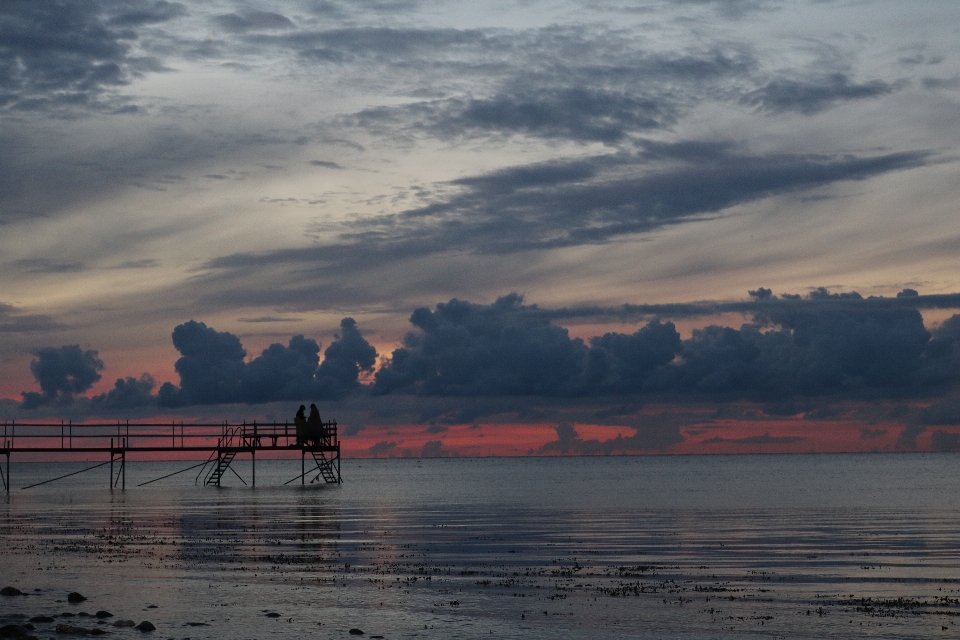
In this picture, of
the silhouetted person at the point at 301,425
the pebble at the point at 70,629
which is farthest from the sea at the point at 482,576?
the silhouetted person at the point at 301,425

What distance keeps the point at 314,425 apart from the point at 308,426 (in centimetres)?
61

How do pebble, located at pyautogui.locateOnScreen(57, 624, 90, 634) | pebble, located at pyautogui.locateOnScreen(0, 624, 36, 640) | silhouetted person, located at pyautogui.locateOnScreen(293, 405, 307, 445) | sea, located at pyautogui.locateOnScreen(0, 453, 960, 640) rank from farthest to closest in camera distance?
silhouetted person, located at pyautogui.locateOnScreen(293, 405, 307, 445) < sea, located at pyautogui.locateOnScreen(0, 453, 960, 640) < pebble, located at pyautogui.locateOnScreen(57, 624, 90, 634) < pebble, located at pyautogui.locateOnScreen(0, 624, 36, 640)

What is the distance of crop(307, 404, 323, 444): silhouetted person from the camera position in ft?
275

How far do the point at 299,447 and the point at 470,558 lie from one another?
53.3 metres

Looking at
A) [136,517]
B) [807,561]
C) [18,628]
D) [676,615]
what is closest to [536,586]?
[676,615]

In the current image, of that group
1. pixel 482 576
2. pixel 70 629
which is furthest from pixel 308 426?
pixel 70 629

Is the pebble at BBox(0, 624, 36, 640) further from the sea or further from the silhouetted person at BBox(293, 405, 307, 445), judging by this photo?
the silhouetted person at BBox(293, 405, 307, 445)

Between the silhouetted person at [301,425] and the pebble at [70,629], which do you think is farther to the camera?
the silhouetted person at [301,425]

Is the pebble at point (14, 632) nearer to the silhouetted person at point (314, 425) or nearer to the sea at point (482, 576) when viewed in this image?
the sea at point (482, 576)

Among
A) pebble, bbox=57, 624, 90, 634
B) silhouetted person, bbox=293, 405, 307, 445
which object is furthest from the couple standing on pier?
pebble, bbox=57, 624, 90, 634

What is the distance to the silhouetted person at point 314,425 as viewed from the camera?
83750 mm

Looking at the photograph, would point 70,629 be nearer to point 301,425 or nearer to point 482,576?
point 482,576

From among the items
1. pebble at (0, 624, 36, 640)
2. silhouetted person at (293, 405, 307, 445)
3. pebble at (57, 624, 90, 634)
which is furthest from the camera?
silhouetted person at (293, 405, 307, 445)

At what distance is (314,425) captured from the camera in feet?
277
